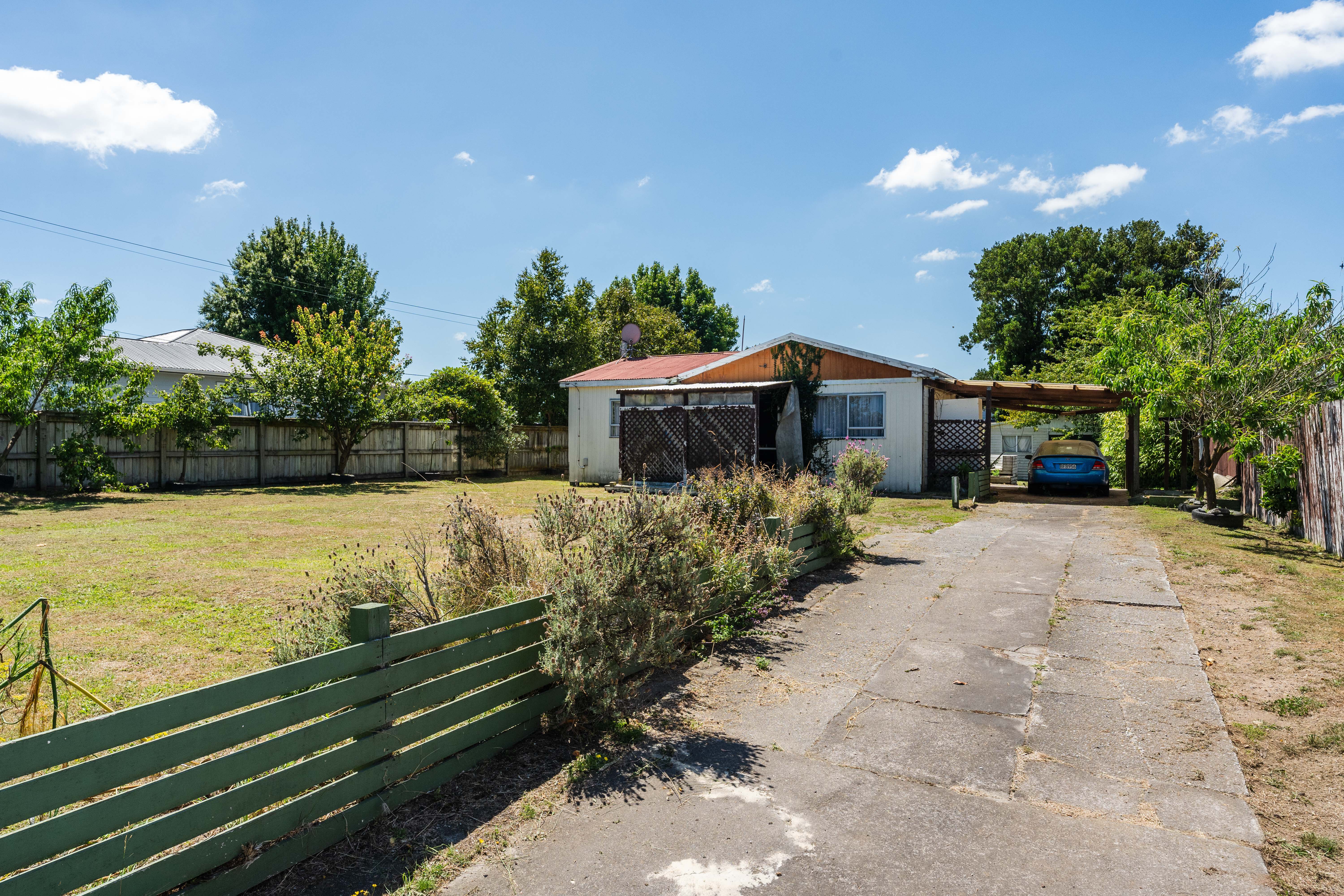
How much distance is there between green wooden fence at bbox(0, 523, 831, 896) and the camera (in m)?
2.18

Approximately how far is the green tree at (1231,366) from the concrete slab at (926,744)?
9.08m

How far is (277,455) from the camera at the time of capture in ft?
65.8

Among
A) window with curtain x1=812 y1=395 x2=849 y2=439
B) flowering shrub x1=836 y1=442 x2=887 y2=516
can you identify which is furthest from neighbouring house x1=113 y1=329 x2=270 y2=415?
flowering shrub x1=836 y1=442 x2=887 y2=516

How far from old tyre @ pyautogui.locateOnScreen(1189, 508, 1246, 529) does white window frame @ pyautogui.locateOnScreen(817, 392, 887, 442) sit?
284 inches

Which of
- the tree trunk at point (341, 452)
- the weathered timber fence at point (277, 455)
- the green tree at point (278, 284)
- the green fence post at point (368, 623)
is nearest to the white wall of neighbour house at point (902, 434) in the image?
the weathered timber fence at point (277, 455)

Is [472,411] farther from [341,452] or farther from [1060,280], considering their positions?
[1060,280]

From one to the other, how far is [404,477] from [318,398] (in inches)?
165

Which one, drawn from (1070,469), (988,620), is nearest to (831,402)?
(1070,469)

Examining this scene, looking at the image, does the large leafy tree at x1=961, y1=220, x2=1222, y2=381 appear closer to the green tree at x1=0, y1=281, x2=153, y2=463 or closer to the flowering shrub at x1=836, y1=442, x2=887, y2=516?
the flowering shrub at x1=836, y1=442, x2=887, y2=516

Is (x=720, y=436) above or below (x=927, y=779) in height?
above

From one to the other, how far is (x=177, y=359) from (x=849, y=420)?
23.0 m

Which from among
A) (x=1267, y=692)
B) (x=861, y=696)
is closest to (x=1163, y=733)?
(x=1267, y=692)

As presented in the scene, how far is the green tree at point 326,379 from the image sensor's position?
1956 cm

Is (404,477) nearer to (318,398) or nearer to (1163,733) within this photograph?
(318,398)
